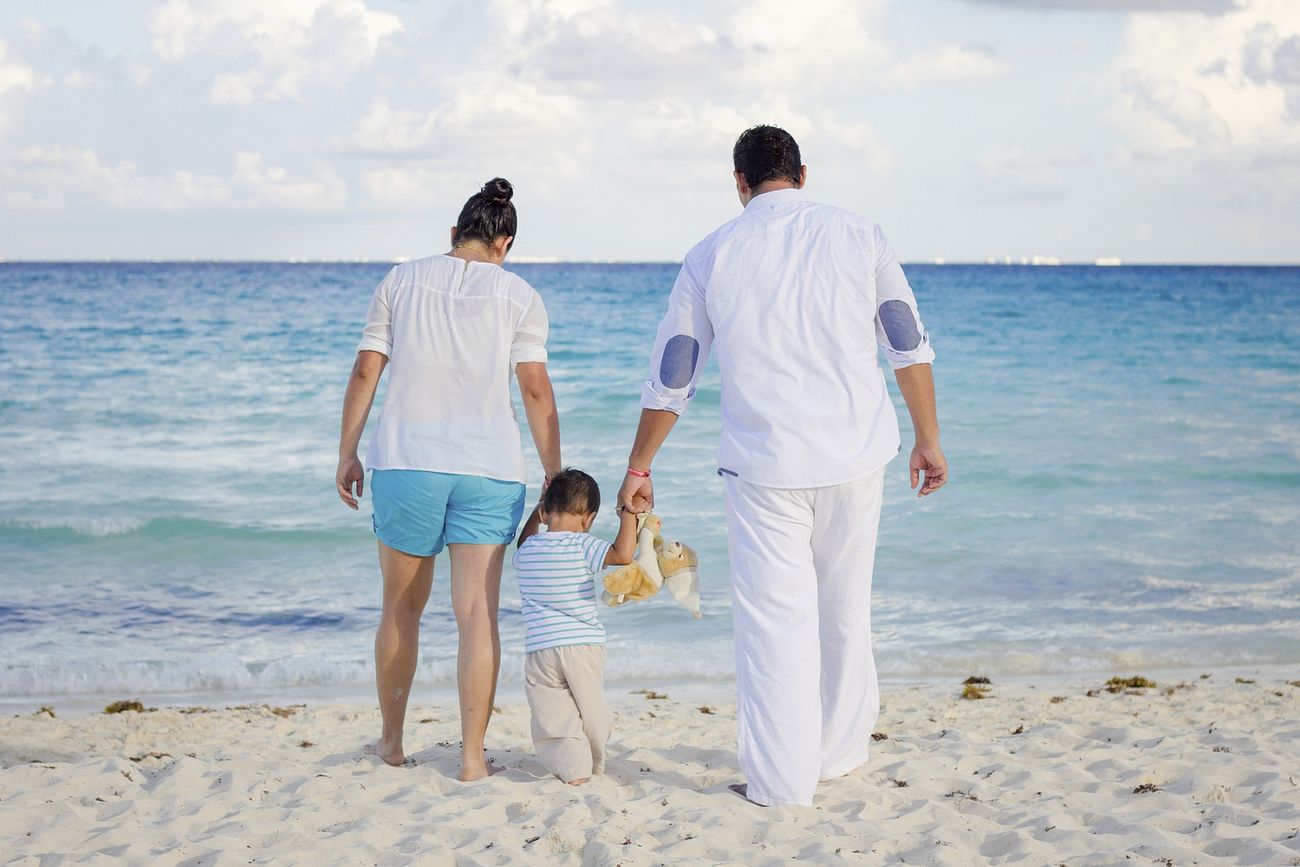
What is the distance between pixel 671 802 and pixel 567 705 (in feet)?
1.41

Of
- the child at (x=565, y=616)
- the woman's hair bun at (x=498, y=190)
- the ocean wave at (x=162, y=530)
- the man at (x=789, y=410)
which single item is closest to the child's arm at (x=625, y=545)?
the child at (x=565, y=616)

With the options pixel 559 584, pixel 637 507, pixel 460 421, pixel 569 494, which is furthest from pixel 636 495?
pixel 460 421

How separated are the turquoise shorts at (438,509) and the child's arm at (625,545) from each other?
1.04ft

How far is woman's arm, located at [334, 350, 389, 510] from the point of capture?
3514 mm

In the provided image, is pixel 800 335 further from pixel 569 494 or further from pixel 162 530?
pixel 162 530

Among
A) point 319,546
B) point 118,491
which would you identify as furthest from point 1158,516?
point 118,491

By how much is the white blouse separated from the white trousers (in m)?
0.73

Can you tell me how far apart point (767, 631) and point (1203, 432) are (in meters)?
12.6

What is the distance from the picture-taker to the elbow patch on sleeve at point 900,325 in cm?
321

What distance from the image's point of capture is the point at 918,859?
9.64ft

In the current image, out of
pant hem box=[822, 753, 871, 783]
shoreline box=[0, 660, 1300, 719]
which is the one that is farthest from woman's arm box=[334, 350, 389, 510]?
shoreline box=[0, 660, 1300, 719]

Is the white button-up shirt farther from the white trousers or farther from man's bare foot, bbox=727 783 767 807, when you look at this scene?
man's bare foot, bbox=727 783 767 807

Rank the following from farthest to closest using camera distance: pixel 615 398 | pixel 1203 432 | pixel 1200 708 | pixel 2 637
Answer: pixel 615 398, pixel 1203 432, pixel 2 637, pixel 1200 708

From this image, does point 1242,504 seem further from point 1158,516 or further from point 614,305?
point 614,305
